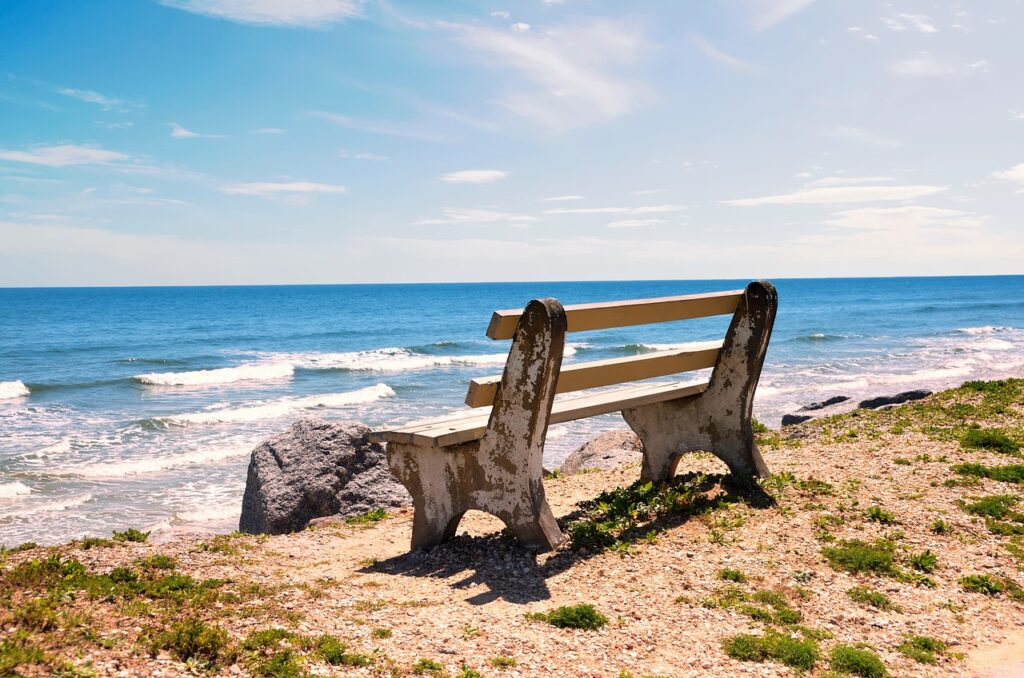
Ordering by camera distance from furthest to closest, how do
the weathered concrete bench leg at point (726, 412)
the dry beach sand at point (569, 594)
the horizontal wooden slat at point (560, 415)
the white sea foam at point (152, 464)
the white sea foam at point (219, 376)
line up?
the white sea foam at point (219, 376) < the white sea foam at point (152, 464) < the weathered concrete bench leg at point (726, 412) < the horizontal wooden slat at point (560, 415) < the dry beach sand at point (569, 594)

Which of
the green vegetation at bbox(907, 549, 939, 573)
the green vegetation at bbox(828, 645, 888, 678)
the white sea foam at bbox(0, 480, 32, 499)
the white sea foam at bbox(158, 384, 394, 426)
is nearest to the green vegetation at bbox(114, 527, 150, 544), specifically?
the green vegetation at bbox(828, 645, 888, 678)

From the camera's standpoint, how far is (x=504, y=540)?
5.55 m

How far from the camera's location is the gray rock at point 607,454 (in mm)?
10203

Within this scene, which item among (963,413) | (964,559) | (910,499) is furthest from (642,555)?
(963,413)

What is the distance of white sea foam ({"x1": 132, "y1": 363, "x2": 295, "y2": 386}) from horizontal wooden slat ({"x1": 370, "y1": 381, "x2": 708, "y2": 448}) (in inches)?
930

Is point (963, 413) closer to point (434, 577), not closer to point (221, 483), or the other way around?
point (434, 577)

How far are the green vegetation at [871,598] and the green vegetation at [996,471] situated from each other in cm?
300

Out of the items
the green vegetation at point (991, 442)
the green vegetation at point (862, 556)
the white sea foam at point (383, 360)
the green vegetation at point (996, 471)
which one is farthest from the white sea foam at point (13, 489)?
the white sea foam at point (383, 360)

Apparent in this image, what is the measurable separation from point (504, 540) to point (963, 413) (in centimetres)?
690

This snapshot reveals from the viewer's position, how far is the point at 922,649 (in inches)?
158

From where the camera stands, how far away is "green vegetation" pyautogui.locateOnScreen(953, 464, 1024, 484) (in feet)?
22.0

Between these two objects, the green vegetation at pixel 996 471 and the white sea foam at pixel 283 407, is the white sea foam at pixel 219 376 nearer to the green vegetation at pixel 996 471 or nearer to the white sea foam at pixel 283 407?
the white sea foam at pixel 283 407

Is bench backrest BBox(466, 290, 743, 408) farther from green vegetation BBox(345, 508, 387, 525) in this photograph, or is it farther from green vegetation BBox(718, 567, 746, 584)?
green vegetation BBox(345, 508, 387, 525)

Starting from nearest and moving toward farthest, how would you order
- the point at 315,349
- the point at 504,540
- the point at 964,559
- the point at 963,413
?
the point at 964,559
the point at 504,540
the point at 963,413
the point at 315,349
